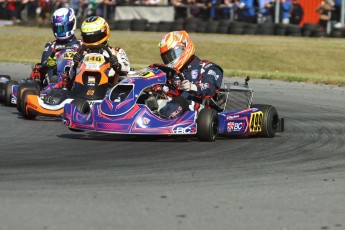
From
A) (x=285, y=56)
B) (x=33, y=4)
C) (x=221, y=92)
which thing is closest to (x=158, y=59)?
(x=285, y=56)

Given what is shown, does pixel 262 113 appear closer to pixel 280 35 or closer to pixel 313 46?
pixel 313 46

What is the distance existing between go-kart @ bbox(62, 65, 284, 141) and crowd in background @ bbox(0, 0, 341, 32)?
16334mm

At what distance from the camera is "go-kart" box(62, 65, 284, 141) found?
916 centimetres

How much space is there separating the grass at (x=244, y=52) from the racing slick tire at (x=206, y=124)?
9.50 metres

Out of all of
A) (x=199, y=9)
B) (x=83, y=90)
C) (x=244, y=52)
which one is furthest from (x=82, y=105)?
(x=199, y=9)

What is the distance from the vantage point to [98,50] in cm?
1119

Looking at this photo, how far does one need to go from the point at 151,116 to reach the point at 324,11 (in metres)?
18.2

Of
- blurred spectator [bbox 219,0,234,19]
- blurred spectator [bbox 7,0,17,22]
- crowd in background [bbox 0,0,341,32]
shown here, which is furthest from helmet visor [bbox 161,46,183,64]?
blurred spectator [bbox 7,0,17,22]

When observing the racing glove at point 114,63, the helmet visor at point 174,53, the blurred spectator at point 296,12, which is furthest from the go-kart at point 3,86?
the blurred spectator at point 296,12

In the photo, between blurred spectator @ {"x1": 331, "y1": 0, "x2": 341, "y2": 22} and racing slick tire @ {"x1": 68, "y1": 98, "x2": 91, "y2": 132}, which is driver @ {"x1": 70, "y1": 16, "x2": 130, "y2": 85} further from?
blurred spectator @ {"x1": 331, "y1": 0, "x2": 341, "y2": 22}

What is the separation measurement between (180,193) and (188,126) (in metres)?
2.66

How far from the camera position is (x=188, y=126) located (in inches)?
362

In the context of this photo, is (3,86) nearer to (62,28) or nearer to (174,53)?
(62,28)

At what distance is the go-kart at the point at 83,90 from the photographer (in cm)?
1098
